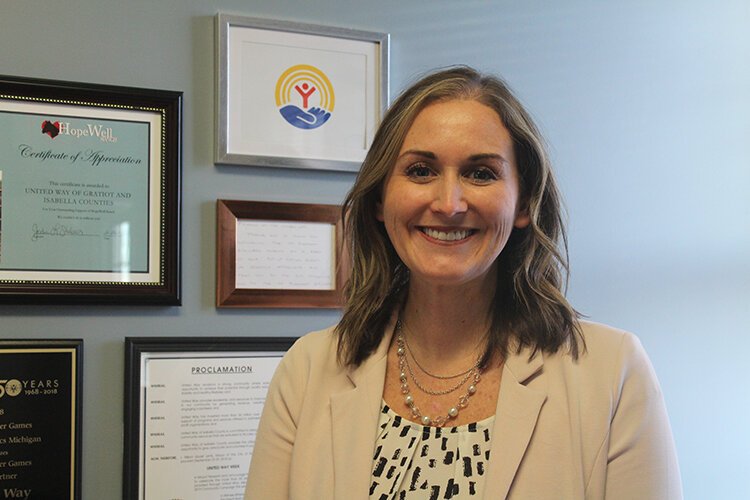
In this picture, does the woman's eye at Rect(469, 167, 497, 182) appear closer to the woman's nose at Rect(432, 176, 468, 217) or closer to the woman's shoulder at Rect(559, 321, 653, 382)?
the woman's nose at Rect(432, 176, 468, 217)

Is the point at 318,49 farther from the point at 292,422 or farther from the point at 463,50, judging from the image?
the point at 292,422

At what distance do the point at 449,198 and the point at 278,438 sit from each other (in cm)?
48

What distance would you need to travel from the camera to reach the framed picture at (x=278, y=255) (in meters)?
1.96

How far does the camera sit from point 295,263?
79.7 inches

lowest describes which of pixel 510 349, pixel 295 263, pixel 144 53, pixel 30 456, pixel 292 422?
pixel 30 456

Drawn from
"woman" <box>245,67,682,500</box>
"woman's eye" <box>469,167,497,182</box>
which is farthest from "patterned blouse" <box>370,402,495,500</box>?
"woman's eye" <box>469,167,497,182</box>

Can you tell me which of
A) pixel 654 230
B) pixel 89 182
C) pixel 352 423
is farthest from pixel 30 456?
pixel 654 230

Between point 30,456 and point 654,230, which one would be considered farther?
point 654,230

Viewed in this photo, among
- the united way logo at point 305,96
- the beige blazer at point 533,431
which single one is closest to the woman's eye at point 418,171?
the beige blazer at point 533,431

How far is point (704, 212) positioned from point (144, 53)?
1576mm

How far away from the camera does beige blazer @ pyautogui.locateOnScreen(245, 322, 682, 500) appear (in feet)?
3.88

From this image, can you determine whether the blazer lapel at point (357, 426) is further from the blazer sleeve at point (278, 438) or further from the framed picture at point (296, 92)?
the framed picture at point (296, 92)

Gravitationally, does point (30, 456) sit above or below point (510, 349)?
below
